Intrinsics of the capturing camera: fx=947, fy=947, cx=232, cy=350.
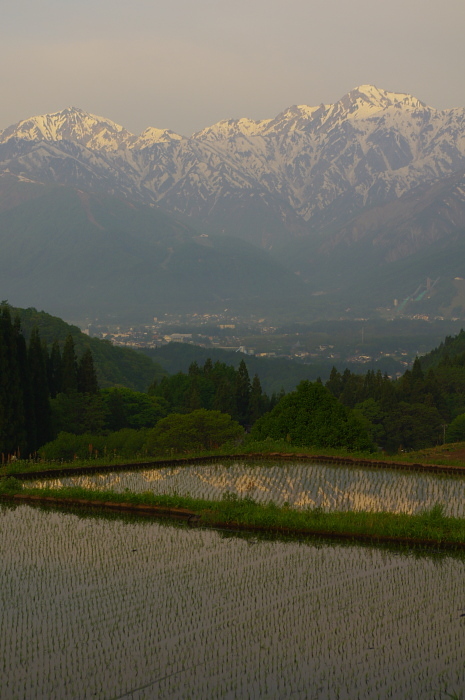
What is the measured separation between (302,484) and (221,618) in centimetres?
Answer: 2354

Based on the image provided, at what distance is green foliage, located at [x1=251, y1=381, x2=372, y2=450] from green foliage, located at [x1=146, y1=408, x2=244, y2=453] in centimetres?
1599

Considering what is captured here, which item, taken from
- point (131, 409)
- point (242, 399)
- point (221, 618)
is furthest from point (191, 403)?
point (221, 618)

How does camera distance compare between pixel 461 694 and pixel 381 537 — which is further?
pixel 381 537

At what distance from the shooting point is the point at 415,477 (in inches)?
2229

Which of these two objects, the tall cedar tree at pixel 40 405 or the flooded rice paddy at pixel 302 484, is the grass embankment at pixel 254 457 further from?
the tall cedar tree at pixel 40 405

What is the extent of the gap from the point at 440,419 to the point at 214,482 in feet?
362

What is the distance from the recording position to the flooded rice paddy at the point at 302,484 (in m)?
48.2

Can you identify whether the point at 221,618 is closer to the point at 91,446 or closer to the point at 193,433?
the point at 91,446

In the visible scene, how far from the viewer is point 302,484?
175 ft

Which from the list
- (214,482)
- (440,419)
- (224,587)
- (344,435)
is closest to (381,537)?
(224,587)

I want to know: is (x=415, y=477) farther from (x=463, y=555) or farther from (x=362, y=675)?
(x=362, y=675)

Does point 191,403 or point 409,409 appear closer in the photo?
point 191,403

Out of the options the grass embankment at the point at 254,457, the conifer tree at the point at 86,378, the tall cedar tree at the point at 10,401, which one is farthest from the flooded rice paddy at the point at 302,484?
the conifer tree at the point at 86,378

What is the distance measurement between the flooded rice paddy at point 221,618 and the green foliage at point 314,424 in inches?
1330
